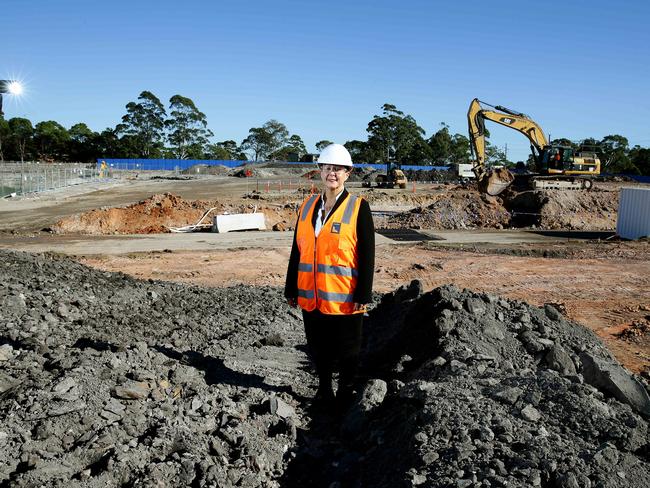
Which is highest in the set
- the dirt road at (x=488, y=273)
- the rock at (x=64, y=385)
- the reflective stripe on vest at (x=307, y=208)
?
the reflective stripe on vest at (x=307, y=208)

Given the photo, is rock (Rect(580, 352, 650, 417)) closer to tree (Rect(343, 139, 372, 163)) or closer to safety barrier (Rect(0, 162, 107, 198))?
safety barrier (Rect(0, 162, 107, 198))

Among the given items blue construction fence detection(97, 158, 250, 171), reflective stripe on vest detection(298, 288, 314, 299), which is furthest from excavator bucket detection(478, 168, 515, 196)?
blue construction fence detection(97, 158, 250, 171)

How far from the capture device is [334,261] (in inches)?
173

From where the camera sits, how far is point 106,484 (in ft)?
11.5

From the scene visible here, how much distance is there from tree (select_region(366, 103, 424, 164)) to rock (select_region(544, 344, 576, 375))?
91.4 meters

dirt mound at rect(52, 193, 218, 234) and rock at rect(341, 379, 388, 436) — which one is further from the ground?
dirt mound at rect(52, 193, 218, 234)

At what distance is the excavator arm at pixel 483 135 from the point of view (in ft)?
84.0

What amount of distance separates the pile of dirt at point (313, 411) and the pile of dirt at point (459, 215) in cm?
1544

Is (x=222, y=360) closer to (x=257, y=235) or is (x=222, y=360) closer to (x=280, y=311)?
(x=280, y=311)

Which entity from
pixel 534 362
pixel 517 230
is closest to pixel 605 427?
pixel 534 362

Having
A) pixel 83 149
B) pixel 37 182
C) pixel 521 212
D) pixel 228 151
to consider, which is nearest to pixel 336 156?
pixel 521 212

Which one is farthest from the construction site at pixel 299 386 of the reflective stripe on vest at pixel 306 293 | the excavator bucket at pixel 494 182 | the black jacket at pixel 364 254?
the excavator bucket at pixel 494 182

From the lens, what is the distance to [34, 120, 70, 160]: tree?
8544 centimetres

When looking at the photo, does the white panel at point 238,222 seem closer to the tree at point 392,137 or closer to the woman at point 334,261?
the woman at point 334,261
